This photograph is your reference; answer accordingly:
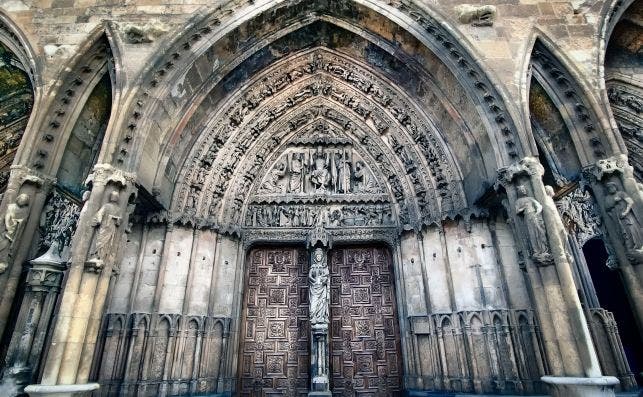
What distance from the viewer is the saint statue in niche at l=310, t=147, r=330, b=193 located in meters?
7.93

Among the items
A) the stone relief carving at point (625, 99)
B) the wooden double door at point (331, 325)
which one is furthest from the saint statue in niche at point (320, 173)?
the stone relief carving at point (625, 99)

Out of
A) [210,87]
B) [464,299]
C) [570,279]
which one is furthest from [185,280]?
[570,279]

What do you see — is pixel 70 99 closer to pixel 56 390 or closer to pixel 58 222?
pixel 58 222

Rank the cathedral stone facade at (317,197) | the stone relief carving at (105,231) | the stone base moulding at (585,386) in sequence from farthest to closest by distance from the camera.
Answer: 1. the cathedral stone facade at (317,197)
2. the stone relief carving at (105,231)
3. the stone base moulding at (585,386)

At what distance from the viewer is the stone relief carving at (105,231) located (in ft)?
15.9

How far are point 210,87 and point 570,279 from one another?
697cm

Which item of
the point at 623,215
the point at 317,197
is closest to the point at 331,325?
the point at 317,197

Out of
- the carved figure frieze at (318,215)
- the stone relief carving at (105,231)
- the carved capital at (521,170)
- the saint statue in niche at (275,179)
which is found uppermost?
the saint statue in niche at (275,179)

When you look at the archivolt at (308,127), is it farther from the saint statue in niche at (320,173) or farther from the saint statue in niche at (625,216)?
the saint statue in niche at (625,216)

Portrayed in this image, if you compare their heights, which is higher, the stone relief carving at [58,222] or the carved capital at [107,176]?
the carved capital at [107,176]

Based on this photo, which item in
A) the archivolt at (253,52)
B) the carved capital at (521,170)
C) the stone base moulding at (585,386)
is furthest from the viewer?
the archivolt at (253,52)

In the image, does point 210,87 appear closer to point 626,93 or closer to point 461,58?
point 461,58

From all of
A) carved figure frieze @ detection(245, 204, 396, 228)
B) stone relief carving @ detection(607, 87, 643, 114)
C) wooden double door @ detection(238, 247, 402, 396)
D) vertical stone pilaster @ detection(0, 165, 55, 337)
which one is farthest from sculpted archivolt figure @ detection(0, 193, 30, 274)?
stone relief carving @ detection(607, 87, 643, 114)

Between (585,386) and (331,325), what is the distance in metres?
4.11
